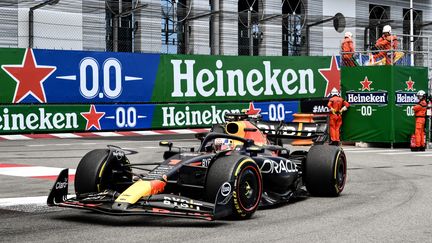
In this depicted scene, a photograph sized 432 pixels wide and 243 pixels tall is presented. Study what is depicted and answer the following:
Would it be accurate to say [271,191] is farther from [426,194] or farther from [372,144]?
[372,144]

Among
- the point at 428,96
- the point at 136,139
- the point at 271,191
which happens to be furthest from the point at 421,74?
the point at 271,191

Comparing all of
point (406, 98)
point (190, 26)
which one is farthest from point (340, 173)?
point (190, 26)

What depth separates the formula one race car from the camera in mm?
8070

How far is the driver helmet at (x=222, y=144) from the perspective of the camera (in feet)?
32.9

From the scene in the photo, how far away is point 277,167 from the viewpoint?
9727mm

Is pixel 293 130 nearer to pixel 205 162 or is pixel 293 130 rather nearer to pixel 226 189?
pixel 205 162

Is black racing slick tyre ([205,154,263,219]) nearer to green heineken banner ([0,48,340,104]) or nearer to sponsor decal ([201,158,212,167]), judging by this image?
sponsor decal ([201,158,212,167])

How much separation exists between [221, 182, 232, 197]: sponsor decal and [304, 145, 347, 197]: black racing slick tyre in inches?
95.6

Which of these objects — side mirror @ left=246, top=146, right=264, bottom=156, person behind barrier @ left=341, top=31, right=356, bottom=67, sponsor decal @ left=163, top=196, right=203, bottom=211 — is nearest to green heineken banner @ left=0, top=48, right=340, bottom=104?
person behind barrier @ left=341, top=31, right=356, bottom=67

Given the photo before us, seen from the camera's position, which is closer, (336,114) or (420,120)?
(420,120)

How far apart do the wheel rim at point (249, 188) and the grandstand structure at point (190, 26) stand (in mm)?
15530

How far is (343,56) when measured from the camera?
2380 centimetres

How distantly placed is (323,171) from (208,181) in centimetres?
249

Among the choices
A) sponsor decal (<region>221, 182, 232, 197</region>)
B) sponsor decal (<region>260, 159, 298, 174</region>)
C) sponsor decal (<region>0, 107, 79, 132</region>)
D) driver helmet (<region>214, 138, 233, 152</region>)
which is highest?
sponsor decal (<region>0, 107, 79, 132</region>)
